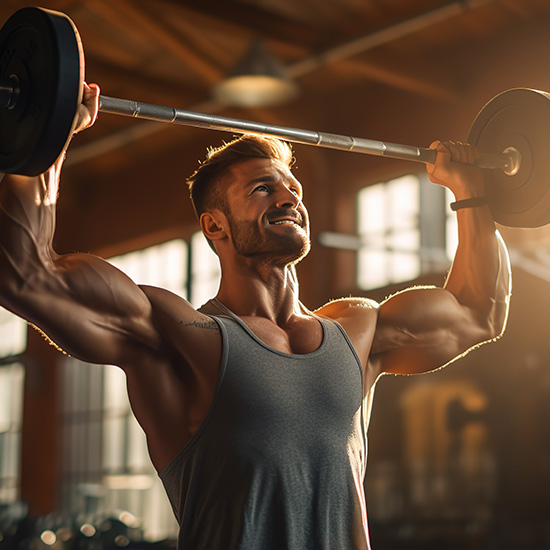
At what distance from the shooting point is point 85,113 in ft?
4.84

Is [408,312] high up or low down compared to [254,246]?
down

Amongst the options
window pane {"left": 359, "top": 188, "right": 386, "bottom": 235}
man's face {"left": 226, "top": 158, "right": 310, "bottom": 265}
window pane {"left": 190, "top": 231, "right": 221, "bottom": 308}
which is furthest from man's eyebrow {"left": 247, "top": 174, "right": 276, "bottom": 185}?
window pane {"left": 190, "top": 231, "right": 221, "bottom": 308}

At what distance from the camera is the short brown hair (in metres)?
1.82

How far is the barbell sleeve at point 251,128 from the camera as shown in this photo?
1538 millimetres

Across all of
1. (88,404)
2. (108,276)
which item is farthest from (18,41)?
(88,404)

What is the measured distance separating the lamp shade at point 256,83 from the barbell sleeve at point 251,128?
250cm

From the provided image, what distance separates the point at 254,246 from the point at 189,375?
0.30 meters

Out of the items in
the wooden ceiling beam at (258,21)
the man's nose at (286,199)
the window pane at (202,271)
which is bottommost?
the man's nose at (286,199)

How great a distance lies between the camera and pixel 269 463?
152 cm

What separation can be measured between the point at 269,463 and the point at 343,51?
4799 mm

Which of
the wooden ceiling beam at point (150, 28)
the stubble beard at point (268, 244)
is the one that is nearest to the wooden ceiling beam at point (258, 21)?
the wooden ceiling beam at point (150, 28)

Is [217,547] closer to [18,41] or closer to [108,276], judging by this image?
[108,276]

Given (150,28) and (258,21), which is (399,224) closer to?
(258,21)

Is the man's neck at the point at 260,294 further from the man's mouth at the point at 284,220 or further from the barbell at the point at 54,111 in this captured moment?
the barbell at the point at 54,111
